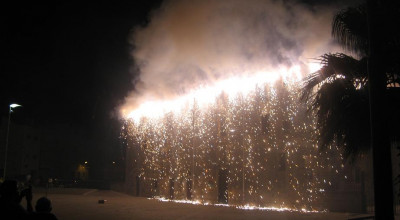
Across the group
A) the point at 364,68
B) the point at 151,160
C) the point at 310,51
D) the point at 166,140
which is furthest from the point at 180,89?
the point at 364,68

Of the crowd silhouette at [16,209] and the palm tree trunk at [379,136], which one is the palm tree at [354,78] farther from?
the crowd silhouette at [16,209]

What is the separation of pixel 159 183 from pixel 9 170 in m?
25.6

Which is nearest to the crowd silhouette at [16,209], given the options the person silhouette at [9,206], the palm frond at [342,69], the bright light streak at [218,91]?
the person silhouette at [9,206]

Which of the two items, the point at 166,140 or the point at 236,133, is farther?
the point at 166,140

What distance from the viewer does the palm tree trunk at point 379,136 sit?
4.76 meters

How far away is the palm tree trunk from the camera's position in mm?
4758

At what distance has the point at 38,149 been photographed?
156 ft

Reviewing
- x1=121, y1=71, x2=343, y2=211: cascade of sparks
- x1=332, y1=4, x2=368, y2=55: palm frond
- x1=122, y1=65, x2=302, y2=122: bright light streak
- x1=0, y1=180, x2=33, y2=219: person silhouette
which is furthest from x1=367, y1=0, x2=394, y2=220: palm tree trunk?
x1=122, y1=65, x2=302, y2=122: bright light streak

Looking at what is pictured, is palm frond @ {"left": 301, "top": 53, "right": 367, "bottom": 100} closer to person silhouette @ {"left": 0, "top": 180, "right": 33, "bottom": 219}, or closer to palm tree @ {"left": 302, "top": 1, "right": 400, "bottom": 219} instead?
palm tree @ {"left": 302, "top": 1, "right": 400, "bottom": 219}

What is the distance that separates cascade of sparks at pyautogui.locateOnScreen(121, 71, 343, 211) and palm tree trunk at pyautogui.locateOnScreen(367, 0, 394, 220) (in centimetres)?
1069

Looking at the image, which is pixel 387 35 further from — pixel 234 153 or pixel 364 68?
pixel 234 153

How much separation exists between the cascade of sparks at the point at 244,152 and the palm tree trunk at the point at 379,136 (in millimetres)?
10690

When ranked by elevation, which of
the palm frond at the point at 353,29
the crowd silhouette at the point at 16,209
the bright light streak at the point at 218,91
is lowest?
the crowd silhouette at the point at 16,209

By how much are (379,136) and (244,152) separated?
13.9 metres
